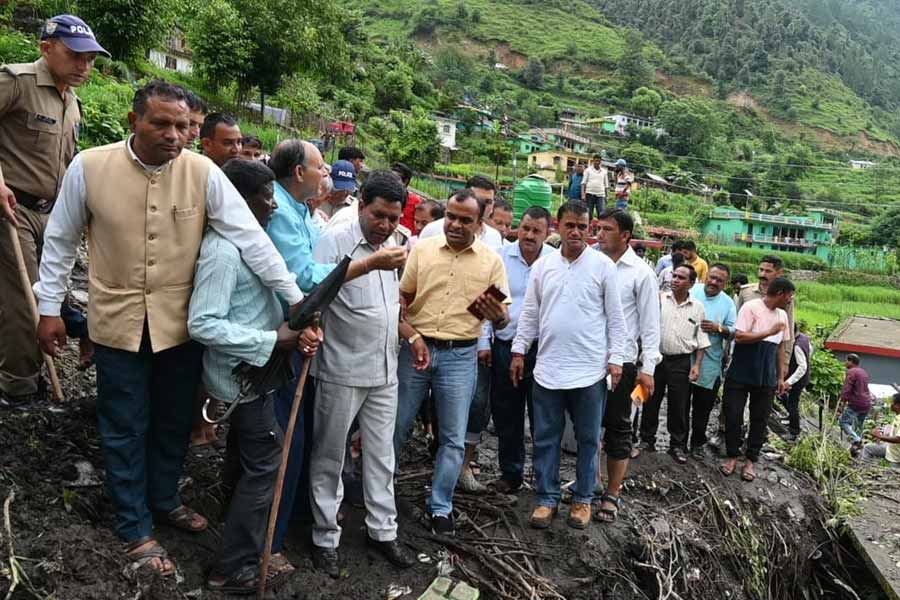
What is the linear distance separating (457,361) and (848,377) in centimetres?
875

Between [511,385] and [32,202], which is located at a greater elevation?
[32,202]

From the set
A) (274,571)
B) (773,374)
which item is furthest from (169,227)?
(773,374)

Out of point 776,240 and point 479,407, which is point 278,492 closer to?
point 479,407

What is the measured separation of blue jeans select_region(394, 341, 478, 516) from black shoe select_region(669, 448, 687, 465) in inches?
120

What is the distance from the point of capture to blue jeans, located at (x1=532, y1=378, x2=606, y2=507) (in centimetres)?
426

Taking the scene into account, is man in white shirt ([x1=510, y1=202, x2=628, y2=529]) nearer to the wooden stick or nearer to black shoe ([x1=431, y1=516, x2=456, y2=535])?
black shoe ([x1=431, y1=516, x2=456, y2=535])

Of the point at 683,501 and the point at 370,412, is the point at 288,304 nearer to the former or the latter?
the point at 370,412

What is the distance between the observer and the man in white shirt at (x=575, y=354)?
13.9ft

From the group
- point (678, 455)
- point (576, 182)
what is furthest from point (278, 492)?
point (576, 182)

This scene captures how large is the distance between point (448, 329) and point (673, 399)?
314 cm

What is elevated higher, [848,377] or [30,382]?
[30,382]

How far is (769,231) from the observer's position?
167 ft

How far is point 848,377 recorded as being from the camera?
33.4 feet

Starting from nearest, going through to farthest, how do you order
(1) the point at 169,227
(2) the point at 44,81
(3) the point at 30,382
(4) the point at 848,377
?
1. (1) the point at 169,227
2. (2) the point at 44,81
3. (3) the point at 30,382
4. (4) the point at 848,377
